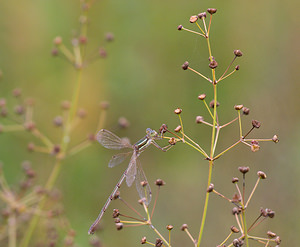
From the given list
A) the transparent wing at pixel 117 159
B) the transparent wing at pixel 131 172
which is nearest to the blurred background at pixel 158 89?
the transparent wing at pixel 117 159

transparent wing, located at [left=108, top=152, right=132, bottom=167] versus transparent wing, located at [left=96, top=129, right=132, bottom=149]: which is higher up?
transparent wing, located at [left=96, top=129, right=132, bottom=149]

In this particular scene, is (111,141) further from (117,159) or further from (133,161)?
(133,161)

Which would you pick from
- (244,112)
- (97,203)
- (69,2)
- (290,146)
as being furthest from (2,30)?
(244,112)

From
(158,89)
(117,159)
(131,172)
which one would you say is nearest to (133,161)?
(131,172)

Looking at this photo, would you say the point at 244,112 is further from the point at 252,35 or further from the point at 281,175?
the point at 252,35

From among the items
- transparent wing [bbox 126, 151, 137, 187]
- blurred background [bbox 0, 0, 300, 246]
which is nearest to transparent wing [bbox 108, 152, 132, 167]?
transparent wing [bbox 126, 151, 137, 187]

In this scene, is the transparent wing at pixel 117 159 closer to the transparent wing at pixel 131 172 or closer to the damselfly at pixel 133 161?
the damselfly at pixel 133 161

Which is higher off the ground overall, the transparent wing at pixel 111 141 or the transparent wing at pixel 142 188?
the transparent wing at pixel 111 141

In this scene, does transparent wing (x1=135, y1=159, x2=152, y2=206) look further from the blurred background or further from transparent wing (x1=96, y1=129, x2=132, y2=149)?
the blurred background
